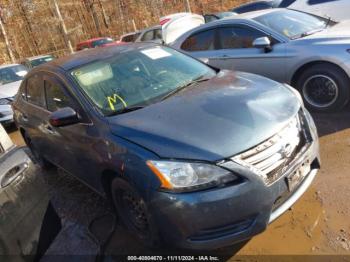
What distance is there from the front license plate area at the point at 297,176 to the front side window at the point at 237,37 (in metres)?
3.02

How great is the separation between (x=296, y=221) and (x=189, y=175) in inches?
46.9

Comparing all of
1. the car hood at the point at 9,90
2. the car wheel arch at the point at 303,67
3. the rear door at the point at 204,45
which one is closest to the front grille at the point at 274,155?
the car wheel arch at the point at 303,67

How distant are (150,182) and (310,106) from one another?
3.29 m

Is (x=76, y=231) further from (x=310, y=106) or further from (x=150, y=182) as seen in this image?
(x=310, y=106)

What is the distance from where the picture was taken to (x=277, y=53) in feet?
16.8

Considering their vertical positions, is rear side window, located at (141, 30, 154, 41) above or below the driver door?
below

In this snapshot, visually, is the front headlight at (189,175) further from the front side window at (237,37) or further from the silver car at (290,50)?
the front side window at (237,37)

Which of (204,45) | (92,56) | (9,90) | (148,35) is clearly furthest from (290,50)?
(148,35)

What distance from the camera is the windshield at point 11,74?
32.5 feet

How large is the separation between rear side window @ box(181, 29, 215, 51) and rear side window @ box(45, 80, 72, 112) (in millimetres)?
3088

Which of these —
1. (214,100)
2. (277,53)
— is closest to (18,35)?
(277,53)

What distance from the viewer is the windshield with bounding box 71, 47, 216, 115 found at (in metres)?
3.24

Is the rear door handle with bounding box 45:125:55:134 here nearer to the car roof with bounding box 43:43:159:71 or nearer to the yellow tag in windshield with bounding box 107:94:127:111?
the car roof with bounding box 43:43:159:71

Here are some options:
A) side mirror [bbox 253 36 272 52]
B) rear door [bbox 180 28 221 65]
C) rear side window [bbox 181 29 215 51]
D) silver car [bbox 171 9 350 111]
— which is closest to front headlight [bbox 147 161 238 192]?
silver car [bbox 171 9 350 111]
